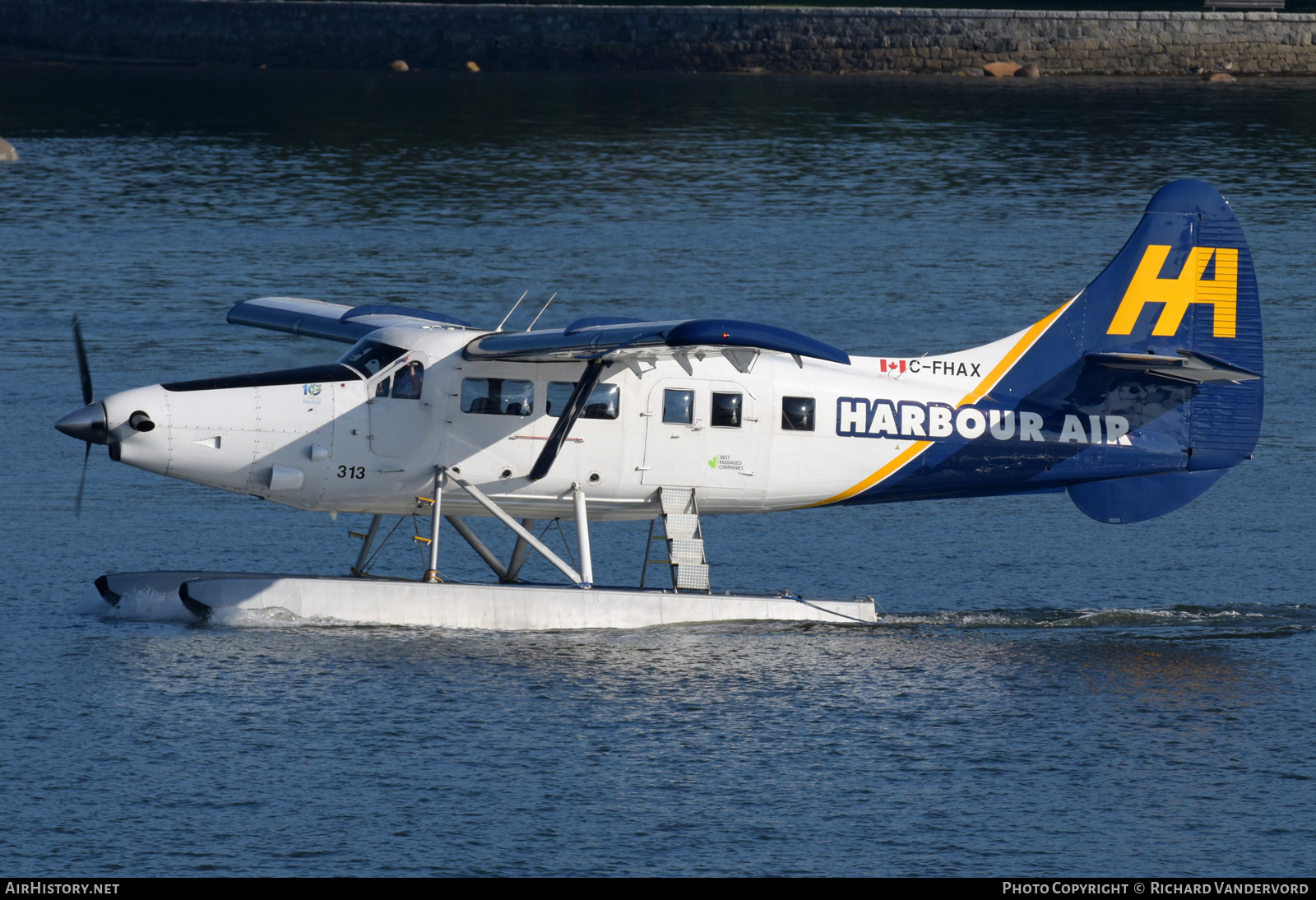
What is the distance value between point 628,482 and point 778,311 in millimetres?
15844

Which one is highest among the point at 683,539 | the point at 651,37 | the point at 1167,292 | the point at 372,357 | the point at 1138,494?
the point at 651,37

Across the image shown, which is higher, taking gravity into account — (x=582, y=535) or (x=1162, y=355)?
(x=1162, y=355)

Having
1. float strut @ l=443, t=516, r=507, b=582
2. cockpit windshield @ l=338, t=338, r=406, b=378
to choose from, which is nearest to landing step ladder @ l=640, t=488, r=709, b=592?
float strut @ l=443, t=516, r=507, b=582

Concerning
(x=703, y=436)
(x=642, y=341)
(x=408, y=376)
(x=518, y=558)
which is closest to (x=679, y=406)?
(x=703, y=436)

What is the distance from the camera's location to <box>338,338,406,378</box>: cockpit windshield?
54.6 feet

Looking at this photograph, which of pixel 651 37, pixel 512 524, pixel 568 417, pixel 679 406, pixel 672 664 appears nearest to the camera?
pixel 672 664

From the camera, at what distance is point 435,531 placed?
54.5ft

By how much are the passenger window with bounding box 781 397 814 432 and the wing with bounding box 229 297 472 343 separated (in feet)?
12.3

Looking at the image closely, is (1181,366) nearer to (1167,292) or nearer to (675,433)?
(1167,292)

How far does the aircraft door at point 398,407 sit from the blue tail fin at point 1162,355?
6.52 metres

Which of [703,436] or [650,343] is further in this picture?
[703,436]

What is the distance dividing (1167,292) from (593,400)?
640 centimetres

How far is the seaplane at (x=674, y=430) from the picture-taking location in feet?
53.6

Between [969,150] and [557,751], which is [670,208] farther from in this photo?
[557,751]
